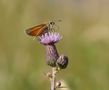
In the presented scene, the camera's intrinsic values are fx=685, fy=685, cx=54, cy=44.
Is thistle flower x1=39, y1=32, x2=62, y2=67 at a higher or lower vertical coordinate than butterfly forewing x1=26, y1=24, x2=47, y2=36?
lower

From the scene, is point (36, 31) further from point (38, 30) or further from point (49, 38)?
point (49, 38)

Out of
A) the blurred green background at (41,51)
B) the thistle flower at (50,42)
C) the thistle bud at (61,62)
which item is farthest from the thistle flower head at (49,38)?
the blurred green background at (41,51)

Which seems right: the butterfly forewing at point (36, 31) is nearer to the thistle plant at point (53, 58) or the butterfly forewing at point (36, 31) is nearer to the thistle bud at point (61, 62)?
the thistle plant at point (53, 58)

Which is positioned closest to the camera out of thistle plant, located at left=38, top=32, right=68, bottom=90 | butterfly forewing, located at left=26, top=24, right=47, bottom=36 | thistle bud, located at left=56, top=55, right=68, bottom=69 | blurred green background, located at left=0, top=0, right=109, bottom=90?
thistle plant, located at left=38, top=32, right=68, bottom=90

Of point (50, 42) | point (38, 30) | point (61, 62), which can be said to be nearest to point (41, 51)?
point (50, 42)

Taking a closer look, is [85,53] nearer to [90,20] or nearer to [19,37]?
[19,37]

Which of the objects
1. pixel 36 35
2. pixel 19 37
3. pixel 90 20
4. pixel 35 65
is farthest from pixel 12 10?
pixel 36 35

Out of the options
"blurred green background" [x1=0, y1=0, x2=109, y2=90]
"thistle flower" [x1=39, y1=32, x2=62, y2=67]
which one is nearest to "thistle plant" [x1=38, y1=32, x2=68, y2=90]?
"thistle flower" [x1=39, y1=32, x2=62, y2=67]

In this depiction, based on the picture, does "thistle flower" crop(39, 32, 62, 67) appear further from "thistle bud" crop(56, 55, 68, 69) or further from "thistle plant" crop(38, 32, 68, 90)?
"thistle bud" crop(56, 55, 68, 69)
